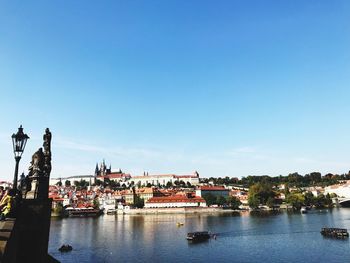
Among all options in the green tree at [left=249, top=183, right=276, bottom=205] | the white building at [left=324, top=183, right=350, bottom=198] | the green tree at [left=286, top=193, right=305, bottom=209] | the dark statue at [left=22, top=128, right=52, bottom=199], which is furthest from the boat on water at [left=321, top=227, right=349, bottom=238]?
the white building at [left=324, top=183, right=350, bottom=198]

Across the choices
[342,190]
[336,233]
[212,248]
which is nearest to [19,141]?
[212,248]

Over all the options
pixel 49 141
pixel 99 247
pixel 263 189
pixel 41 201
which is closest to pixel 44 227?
pixel 41 201

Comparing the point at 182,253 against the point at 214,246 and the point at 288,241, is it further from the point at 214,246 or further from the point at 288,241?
the point at 288,241

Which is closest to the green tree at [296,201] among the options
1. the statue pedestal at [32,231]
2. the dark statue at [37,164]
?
the dark statue at [37,164]

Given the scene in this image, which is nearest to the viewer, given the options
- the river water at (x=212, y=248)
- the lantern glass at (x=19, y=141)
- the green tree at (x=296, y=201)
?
the lantern glass at (x=19, y=141)

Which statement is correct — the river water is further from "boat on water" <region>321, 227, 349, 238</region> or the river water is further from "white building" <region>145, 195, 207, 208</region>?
"white building" <region>145, 195, 207, 208</region>

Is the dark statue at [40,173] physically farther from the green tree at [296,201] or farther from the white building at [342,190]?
the white building at [342,190]

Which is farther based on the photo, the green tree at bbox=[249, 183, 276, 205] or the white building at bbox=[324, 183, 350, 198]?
the white building at bbox=[324, 183, 350, 198]

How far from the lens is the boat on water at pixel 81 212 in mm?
132375

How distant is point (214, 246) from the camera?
2048 inches

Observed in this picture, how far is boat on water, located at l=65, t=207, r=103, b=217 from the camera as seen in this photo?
13238 centimetres

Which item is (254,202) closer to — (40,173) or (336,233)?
(336,233)

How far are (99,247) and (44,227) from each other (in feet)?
128

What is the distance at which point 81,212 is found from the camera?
13450 cm
